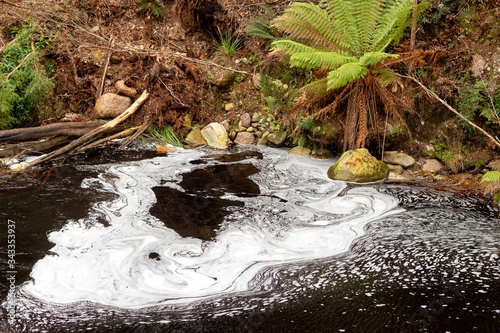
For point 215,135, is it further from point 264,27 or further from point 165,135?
point 264,27

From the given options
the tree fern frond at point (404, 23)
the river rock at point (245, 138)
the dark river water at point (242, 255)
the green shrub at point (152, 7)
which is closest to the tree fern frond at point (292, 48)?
the tree fern frond at point (404, 23)

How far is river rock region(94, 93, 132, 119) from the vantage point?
23.3 feet

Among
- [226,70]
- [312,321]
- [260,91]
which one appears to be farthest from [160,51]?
[312,321]

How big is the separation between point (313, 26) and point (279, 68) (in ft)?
5.72

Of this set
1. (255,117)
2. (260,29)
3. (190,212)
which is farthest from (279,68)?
(190,212)

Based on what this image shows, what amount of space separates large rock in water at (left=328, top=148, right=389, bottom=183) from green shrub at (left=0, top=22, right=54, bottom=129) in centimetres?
553

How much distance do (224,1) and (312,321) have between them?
278 inches

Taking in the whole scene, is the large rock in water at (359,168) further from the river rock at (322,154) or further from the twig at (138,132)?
the twig at (138,132)

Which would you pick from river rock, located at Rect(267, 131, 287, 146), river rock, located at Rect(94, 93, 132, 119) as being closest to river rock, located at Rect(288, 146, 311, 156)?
river rock, located at Rect(267, 131, 287, 146)

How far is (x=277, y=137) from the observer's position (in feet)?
22.2

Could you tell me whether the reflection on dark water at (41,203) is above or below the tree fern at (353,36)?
below

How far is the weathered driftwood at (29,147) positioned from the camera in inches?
233

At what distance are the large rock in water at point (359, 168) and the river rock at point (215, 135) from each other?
7.92 ft

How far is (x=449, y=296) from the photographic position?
2.82 meters
